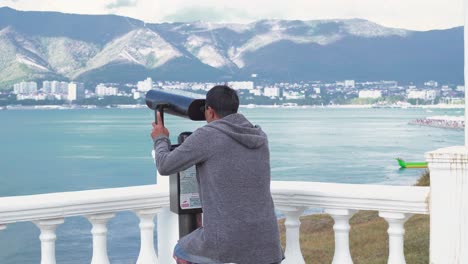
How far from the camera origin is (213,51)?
146000 mm

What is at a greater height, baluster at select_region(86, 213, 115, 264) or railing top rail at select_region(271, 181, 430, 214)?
railing top rail at select_region(271, 181, 430, 214)

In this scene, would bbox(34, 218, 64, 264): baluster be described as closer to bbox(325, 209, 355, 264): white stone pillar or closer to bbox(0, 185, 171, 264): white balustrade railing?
bbox(0, 185, 171, 264): white balustrade railing

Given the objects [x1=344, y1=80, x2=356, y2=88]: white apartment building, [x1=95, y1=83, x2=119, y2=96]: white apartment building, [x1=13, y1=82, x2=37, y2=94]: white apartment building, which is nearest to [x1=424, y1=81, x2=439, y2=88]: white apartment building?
[x1=344, y1=80, x2=356, y2=88]: white apartment building

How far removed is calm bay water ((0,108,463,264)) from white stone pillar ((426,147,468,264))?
154ft

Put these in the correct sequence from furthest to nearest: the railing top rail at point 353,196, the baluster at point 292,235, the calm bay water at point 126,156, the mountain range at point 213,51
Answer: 1. the mountain range at point 213,51
2. the calm bay water at point 126,156
3. the baluster at point 292,235
4. the railing top rail at point 353,196

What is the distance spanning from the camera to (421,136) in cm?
11388

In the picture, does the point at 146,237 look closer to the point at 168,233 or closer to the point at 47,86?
the point at 168,233

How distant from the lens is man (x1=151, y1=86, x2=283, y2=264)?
10.3ft

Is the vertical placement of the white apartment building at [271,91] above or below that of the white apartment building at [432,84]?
below

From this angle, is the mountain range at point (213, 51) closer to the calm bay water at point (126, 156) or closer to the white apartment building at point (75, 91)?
the white apartment building at point (75, 91)

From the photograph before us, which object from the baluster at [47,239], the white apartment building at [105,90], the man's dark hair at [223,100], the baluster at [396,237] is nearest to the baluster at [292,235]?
the baluster at [396,237]

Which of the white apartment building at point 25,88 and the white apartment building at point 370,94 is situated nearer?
the white apartment building at point 25,88

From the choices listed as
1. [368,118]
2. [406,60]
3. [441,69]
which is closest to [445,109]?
[441,69]

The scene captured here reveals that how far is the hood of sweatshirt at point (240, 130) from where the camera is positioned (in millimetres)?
3158
